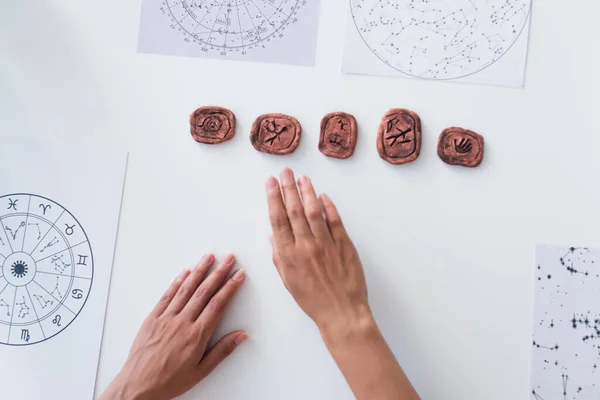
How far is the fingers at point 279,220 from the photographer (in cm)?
79

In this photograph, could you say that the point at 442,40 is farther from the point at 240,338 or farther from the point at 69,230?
the point at 69,230

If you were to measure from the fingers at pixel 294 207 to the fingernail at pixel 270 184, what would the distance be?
0.01 metres

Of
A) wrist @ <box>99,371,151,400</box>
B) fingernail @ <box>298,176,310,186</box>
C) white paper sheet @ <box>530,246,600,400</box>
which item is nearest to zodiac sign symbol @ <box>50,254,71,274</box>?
wrist @ <box>99,371,151,400</box>

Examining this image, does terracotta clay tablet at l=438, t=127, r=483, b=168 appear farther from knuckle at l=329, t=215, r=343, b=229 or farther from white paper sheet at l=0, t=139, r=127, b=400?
white paper sheet at l=0, t=139, r=127, b=400

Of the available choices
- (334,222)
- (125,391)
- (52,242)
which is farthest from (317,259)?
(52,242)

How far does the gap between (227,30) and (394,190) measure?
1.34ft

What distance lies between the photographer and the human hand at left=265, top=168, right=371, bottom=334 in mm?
767

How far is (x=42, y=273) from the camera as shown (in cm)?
88

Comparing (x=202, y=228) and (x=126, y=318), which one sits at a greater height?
(x=202, y=228)

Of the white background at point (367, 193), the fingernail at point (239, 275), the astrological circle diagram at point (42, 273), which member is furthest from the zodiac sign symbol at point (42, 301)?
the fingernail at point (239, 275)

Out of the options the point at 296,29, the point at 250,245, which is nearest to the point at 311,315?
the point at 250,245

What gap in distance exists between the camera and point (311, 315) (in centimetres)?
78

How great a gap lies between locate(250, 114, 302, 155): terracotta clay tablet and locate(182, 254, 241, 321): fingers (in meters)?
0.20

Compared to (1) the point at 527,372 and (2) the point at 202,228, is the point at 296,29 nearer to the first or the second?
(2) the point at 202,228
